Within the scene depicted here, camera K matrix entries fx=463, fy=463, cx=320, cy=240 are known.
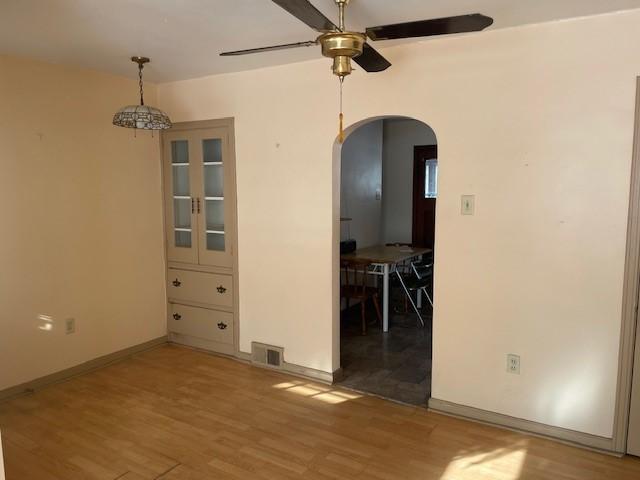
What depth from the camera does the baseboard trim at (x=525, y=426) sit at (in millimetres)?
2723

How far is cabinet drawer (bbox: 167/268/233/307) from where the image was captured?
423 centimetres

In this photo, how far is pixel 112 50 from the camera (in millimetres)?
3270

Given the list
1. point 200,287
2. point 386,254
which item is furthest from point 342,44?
point 386,254

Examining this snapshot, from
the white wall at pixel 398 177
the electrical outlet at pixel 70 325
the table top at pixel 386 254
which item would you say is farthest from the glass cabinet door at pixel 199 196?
the white wall at pixel 398 177

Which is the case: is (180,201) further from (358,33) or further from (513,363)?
(513,363)

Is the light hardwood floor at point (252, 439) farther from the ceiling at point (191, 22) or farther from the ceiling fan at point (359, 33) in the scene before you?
the ceiling at point (191, 22)

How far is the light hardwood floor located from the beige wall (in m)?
0.52

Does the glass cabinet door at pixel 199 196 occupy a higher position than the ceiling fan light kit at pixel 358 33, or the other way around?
the ceiling fan light kit at pixel 358 33

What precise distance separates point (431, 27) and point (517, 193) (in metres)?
1.31

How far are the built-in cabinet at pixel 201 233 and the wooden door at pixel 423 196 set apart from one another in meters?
3.73

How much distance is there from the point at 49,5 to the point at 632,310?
3.59 meters

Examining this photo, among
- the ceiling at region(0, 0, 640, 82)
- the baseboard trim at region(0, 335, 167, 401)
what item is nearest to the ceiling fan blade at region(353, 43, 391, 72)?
the ceiling at region(0, 0, 640, 82)

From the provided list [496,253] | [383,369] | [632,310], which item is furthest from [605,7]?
[383,369]

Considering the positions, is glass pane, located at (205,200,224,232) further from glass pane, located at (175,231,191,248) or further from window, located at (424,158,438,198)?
window, located at (424,158,438,198)
